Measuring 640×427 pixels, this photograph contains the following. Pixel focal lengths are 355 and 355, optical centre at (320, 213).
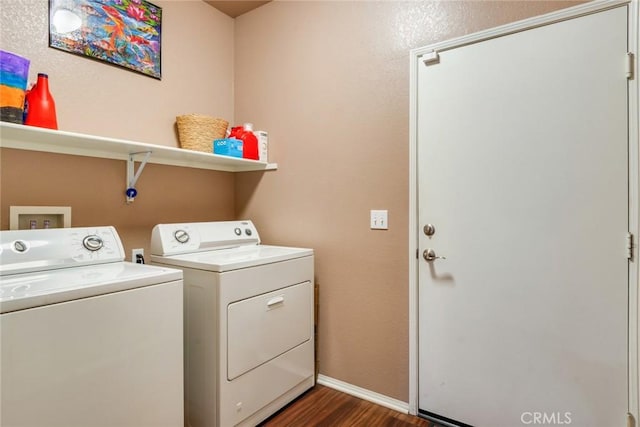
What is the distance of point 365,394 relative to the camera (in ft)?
6.81

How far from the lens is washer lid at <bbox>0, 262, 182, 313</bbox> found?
1.05 meters

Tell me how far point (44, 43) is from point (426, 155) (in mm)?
1962

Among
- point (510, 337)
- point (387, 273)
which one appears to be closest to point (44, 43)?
point (387, 273)

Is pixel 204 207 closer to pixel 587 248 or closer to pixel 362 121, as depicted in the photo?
Answer: pixel 362 121

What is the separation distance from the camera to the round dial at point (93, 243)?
5.22ft

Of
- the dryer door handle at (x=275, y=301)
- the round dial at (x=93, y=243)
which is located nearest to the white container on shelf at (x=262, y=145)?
the dryer door handle at (x=275, y=301)

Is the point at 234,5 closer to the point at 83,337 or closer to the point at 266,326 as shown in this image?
the point at 266,326

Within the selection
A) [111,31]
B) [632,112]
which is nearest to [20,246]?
[111,31]

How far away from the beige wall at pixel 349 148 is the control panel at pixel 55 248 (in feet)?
3.51

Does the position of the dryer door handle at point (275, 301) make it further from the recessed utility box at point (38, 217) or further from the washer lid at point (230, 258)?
the recessed utility box at point (38, 217)

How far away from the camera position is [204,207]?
8.16 ft

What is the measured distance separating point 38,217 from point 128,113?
73 cm

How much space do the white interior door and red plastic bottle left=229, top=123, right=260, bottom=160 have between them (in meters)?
1.11

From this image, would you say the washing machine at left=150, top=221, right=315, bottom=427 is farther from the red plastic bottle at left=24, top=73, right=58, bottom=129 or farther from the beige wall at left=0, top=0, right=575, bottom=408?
the red plastic bottle at left=24, top=73, right=58, bottom=129
